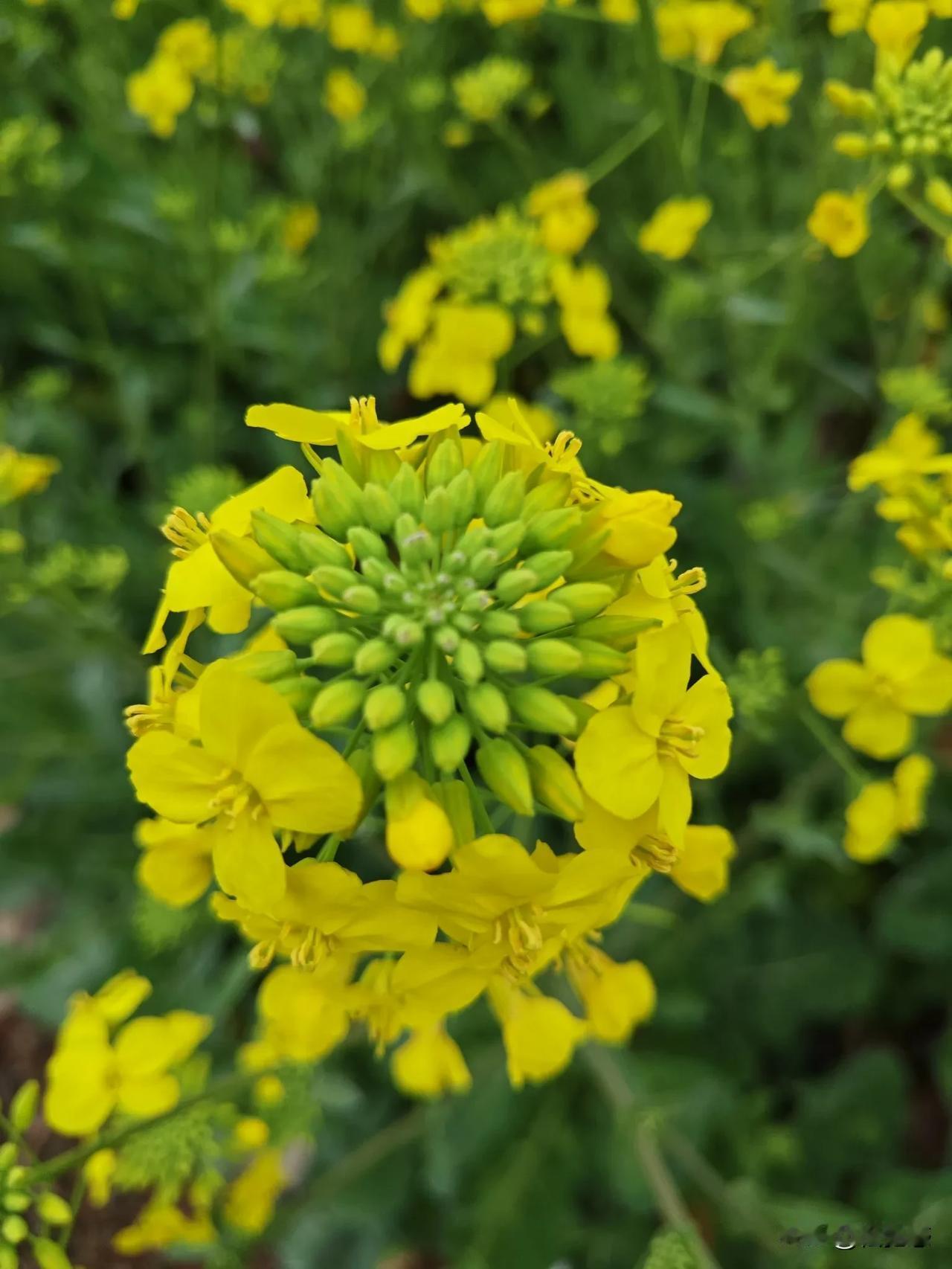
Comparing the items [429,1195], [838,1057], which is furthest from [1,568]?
[838,1057]

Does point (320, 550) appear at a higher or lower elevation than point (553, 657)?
higher

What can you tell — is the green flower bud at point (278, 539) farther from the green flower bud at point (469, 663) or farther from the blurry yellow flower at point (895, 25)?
the blurry yellow flower at point (895, 25)

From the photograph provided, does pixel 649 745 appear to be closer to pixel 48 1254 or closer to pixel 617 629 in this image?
pixel 617 629

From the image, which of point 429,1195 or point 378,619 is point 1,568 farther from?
point 429,1195

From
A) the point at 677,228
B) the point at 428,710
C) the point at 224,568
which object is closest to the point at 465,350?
the point at 677,228

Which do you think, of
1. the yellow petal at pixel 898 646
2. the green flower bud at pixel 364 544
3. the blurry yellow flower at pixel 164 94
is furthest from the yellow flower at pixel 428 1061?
the blurry yellow flower at pixel 164 94

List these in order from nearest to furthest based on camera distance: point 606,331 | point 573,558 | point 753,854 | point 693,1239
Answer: point 573,558, point 693,1239, point 606,331, point 753,854
